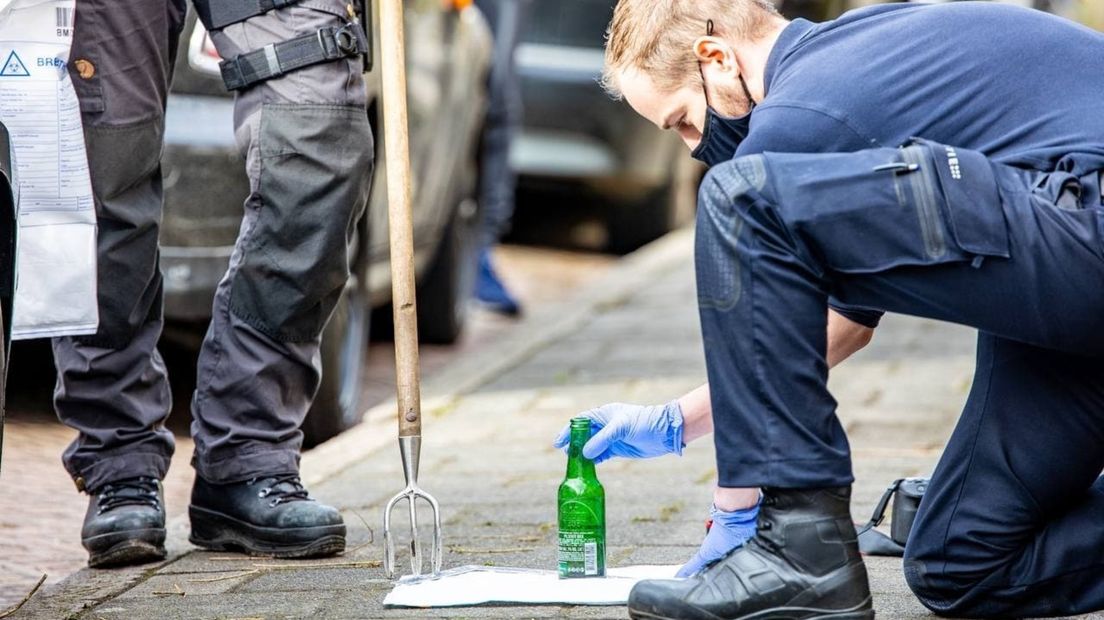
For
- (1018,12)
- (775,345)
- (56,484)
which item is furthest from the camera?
(56,484)

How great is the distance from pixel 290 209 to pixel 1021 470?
4.65ft

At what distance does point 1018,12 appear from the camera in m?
2.69

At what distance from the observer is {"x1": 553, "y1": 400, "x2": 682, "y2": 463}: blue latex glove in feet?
9.29

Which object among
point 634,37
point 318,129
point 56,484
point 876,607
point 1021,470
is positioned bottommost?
point 56,484

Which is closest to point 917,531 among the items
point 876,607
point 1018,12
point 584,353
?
point 876,607

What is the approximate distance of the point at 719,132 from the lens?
107 inches

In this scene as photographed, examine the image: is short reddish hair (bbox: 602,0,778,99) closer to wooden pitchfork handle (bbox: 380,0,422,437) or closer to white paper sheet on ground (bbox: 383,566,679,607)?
wooden pitchfork handle (bbox: 380,0,422,437)

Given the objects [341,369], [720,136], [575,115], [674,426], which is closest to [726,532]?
[674,426]

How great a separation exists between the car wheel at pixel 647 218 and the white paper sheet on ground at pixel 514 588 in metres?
6.92

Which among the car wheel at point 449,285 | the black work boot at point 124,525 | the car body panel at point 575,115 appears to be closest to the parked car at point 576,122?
the car body panel at point 575,115

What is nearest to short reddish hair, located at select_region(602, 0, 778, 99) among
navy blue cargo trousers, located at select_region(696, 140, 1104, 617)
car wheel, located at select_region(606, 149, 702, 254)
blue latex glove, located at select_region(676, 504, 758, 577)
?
navy blue cargo trousers, located at select_region(696, 140, 1104, 617)

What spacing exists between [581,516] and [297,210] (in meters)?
0.86

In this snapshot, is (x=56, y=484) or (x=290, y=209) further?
(x=56, y=484)

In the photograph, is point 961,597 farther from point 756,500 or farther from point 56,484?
point 56,484
